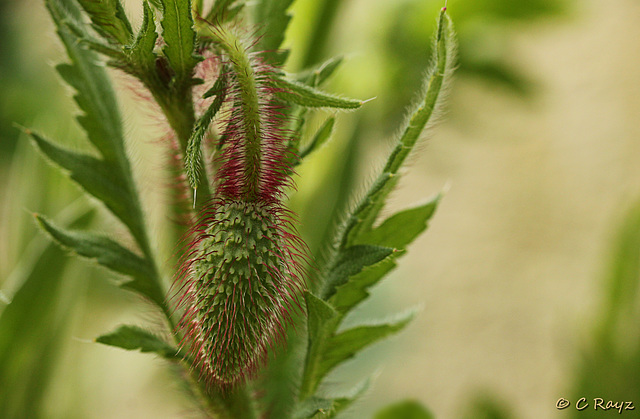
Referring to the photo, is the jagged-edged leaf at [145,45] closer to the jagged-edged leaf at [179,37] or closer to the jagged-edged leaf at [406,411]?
the jagged-edged leaf at [179,37]

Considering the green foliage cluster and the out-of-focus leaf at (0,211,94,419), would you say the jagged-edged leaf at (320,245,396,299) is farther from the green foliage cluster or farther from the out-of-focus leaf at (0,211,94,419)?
the out-of-focus leaf at (0,211,94,419)

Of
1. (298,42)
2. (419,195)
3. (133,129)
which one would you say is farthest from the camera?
(419,195)

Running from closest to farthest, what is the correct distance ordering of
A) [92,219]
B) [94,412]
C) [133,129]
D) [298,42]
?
[133,129] < [92,219] < [298,42] < [94,412]

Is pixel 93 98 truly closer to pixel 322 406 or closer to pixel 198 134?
pixel 198 134

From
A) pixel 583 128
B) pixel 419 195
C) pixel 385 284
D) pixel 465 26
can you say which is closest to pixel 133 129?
pixel 385 284

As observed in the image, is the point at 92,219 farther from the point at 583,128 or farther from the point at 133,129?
the point at 583,128
